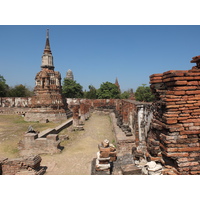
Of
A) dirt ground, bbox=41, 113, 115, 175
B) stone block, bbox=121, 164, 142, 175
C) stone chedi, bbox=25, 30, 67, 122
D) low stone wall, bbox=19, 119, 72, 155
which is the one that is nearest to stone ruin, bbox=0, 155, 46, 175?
dirt ground, bbox=41, 113, 115, 175

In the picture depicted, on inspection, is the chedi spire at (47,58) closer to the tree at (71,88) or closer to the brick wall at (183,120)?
the tree at (71,88)

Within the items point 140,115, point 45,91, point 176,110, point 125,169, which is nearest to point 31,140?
point 140,115

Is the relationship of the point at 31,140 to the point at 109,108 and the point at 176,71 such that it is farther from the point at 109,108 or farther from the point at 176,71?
the point at 109,108

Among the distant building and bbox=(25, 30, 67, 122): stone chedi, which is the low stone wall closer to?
bbox=(25, 30, 67, 122): stone chedi

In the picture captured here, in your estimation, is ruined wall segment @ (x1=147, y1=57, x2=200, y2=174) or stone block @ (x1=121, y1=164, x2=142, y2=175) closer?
ruined wall segment @ (x1=147, y1=57, x2=200, y2=174)

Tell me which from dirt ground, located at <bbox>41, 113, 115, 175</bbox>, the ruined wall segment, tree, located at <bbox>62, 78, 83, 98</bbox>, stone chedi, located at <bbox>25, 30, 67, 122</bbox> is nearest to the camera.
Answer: the ruined wall segment

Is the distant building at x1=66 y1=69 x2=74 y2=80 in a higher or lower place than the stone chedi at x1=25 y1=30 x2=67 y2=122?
higher

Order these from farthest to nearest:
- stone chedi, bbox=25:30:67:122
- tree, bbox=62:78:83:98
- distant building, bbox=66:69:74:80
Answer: distant building, bbox=66:69:74:80 → tree, bbox=62:78:83:98 → stone chedi, bbox=25:30:67:122

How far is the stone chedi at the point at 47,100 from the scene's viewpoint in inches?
691

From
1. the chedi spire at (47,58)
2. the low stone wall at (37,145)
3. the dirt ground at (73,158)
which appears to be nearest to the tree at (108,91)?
the chedi spire at (47,58)

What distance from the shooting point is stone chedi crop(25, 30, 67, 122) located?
17547 mm

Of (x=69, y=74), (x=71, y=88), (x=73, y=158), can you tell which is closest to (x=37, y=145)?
(x=73, y=158)

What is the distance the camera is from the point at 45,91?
60.5ft

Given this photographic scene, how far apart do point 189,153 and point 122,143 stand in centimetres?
435
